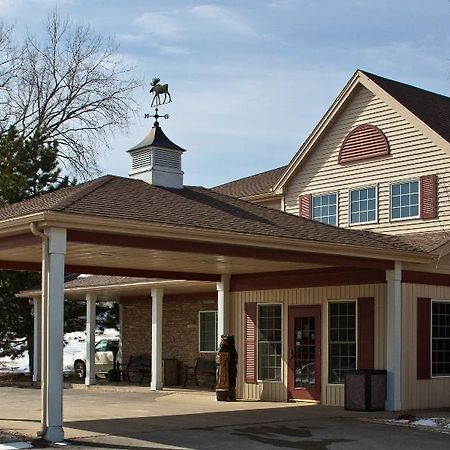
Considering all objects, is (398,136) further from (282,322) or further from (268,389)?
(268,389)

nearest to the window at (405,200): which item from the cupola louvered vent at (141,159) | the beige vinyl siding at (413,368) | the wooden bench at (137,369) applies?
the beige vinyl siding at (413,368)

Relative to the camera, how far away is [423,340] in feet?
63.8

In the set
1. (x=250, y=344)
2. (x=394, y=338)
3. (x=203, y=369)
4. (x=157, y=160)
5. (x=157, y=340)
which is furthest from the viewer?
(x=203, y=369)

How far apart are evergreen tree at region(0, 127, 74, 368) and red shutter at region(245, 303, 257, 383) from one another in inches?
435

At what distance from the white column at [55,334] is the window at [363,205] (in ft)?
36.9

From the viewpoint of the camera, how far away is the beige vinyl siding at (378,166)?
2134 cm

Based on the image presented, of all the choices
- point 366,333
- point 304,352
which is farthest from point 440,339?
point 304,352

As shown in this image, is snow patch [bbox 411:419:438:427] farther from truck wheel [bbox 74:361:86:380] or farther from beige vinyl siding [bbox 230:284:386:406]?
truck wheel [bbox 74:361:86:380]

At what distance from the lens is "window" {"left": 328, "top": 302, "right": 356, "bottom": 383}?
65.5 ft

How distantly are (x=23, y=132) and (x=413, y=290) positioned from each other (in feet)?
84.5

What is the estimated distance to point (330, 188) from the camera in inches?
949

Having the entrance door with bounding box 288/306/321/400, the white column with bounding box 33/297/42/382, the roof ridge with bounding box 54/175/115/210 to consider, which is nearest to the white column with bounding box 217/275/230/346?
the entrance door with bounding box 288/306/321/400

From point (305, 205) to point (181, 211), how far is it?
9437mm

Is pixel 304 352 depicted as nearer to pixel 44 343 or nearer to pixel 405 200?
pixel 405 200
